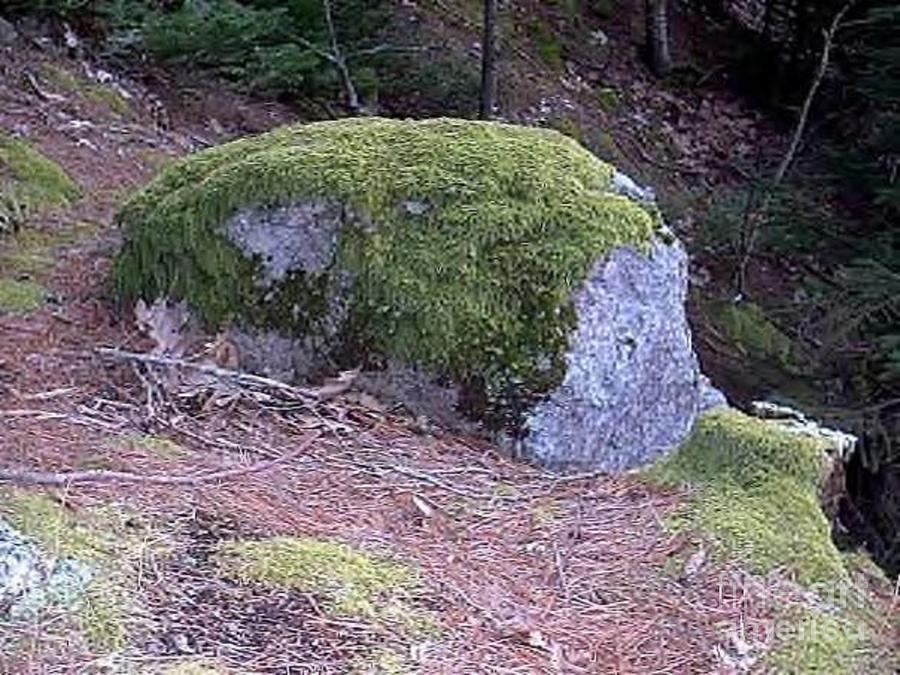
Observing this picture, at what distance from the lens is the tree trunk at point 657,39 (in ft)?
47.0

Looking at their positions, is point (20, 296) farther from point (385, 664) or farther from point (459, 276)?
point (385, 664)

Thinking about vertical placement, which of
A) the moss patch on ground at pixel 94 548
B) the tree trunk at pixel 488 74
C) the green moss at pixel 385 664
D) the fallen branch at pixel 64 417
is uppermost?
the moss patch on ground at pixel 94 548

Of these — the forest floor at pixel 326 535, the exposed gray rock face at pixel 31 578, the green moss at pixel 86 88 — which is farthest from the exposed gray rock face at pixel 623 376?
the green moss at pixel 86 88

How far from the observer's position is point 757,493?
3.69 m

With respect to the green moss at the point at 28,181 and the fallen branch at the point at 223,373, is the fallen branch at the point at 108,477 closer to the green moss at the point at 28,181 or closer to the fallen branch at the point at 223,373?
the fallen branch at the point at 223,373

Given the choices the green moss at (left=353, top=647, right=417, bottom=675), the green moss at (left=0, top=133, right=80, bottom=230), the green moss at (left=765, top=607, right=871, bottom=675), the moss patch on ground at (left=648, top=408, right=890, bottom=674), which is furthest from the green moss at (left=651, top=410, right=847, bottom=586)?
the green moss at (left=0, top=133, right=80, bottom=230)

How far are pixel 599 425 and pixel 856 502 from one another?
178 cm

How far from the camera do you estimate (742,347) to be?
9664mm

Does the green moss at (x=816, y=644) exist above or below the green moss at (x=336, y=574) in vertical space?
below

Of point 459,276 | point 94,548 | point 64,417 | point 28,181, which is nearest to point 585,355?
point 459,276

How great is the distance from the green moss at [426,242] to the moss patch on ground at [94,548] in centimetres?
150

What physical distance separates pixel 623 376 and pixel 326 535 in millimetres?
1522

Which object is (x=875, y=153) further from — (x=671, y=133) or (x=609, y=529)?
(x=609, y=529)

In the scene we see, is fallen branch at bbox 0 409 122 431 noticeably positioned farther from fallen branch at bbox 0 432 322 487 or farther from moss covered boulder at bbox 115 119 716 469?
moss covered boulder at bbox 115 119 716 469
